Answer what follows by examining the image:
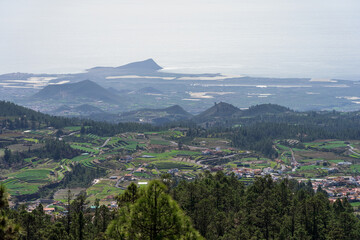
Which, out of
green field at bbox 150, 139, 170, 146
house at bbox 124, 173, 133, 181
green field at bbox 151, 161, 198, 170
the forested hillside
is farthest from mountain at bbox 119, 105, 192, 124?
the forested hillside

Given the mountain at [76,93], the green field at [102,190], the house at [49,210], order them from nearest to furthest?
the house at [49,210], the green field at [102,190], the mountain at [76,93]

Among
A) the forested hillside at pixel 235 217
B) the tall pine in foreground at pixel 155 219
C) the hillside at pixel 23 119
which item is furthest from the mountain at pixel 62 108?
the tall pine in foreground at pixel 155 219

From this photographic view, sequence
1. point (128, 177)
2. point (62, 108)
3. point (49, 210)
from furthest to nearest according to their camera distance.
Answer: point (62, 108), point (128, 177), point (49, 210)

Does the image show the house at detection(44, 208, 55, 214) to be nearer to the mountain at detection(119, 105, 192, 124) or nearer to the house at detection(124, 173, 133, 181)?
the house at detection(124, 173, 133, 181)

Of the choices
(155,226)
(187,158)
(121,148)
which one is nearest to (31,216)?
(155,226)

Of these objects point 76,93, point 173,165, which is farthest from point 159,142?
point 76,93

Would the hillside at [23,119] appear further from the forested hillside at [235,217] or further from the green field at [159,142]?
the forested hillside at [235,217]

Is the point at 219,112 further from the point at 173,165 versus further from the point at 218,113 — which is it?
the point at 173,165

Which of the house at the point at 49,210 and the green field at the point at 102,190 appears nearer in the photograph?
the house at the point at 49,210
